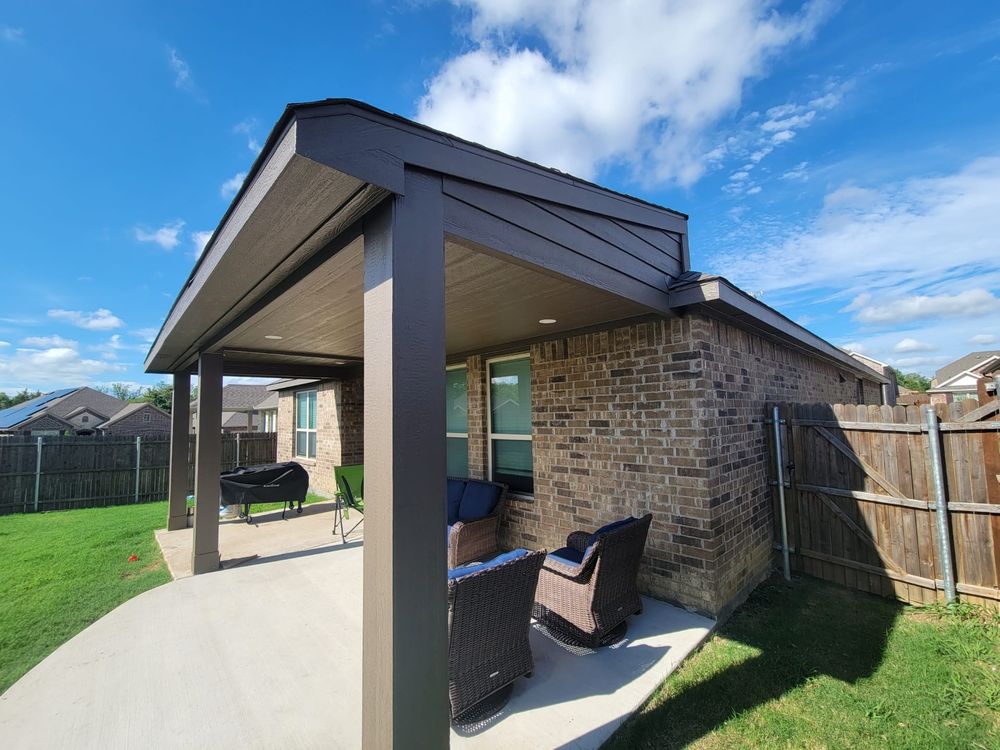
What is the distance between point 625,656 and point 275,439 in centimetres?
1300

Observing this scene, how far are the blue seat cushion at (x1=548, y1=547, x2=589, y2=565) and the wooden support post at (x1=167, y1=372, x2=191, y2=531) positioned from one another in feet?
21.5

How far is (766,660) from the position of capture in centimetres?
297

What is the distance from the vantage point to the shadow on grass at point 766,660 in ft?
7.78

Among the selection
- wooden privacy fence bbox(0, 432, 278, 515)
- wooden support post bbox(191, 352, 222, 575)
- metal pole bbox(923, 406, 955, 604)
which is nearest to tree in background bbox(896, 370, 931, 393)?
metal pole bbox(923, 406, 955, 604)

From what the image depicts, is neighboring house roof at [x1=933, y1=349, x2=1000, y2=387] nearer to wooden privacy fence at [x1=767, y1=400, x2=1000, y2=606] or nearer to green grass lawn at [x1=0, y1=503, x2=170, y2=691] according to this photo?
wooden privacy fence at [x1=767, y1=400, x2=1000, y2=606]

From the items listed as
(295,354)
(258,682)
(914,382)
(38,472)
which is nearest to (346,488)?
(295,354)

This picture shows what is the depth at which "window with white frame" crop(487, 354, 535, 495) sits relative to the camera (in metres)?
5.27

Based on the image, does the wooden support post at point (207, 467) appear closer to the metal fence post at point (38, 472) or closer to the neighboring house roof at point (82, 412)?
the metal fence post at point (38, 472)

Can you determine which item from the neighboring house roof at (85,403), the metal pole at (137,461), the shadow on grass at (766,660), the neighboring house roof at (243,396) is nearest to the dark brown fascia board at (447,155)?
the shadow on grass at (766,660)

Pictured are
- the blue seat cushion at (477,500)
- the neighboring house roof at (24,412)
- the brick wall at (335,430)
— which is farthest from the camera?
the neighboring house roof at (24,412)

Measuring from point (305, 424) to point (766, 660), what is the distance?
10776 mm

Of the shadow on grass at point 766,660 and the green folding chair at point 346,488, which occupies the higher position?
the green folding chair at point 346,488

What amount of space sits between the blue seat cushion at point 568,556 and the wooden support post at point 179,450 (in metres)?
6.55

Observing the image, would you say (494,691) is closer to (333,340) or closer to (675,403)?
(675,403)
